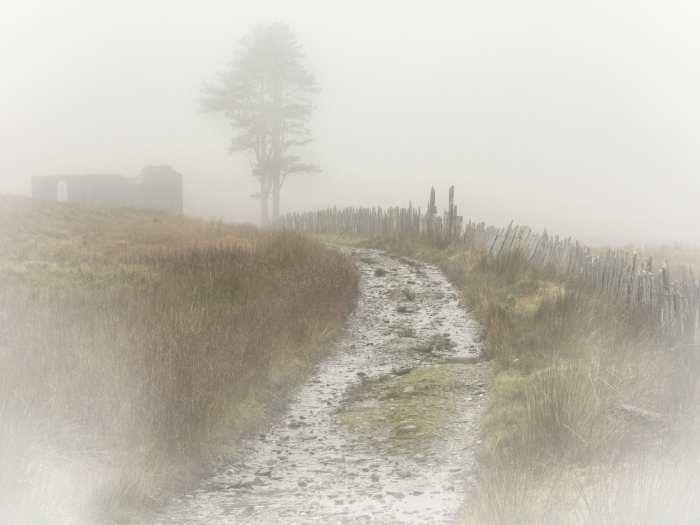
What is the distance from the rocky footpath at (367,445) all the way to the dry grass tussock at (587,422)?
1.14ft

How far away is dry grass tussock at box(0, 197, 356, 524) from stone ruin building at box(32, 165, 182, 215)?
75.3 ft

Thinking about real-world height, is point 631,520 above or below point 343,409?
above

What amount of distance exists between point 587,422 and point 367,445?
71.0 inches

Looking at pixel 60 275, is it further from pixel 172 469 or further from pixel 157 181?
pixel 157 181

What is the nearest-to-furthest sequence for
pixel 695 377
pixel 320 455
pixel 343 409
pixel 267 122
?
pixel 695 377
pixel 320 455
pixel 343 409
pixel 267 122

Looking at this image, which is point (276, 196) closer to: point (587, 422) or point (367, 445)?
point (367, 445)

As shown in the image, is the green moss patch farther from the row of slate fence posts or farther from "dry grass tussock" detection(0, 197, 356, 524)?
the row of slate fence posts

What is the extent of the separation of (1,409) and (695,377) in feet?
16.4

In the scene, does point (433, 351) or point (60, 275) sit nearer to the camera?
point (433, 351)

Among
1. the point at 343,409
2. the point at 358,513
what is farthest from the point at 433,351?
the point at 358,513

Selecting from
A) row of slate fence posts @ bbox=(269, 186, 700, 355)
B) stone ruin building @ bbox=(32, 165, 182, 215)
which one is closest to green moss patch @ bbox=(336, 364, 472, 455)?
row of slate fence posts @ bbox=(269, 186, 700, 355)

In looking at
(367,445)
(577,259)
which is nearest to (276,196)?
(577,259)

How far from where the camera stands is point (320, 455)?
4.28m

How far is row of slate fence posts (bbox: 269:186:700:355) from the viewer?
17.0 feet
